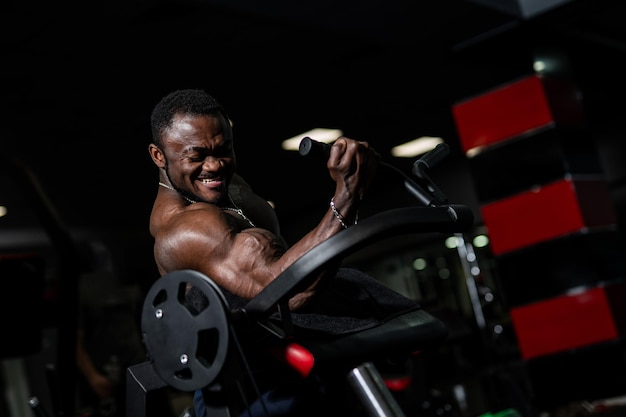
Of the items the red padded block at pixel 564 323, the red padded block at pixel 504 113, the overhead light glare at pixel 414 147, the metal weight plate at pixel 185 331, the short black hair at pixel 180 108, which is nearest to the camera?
the metal weight plate at pixel 185 331

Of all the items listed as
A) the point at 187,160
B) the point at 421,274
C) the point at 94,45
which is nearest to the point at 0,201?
the point at 94,45

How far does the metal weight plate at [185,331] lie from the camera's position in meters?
1.21

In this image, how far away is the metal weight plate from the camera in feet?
3.96

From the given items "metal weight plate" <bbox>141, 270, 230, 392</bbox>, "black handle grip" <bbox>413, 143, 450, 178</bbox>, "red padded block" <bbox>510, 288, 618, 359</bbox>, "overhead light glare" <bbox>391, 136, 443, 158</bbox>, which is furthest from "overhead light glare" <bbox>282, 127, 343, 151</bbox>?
"metal weight plate" <bbox>141, 270, 230, 392</bbox>

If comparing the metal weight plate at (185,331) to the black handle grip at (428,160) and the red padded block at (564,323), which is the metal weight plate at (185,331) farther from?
the red padded block at (564,323)

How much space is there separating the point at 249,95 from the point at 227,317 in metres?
5.73

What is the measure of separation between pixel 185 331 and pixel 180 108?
493mm

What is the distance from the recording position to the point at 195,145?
4.99 ft

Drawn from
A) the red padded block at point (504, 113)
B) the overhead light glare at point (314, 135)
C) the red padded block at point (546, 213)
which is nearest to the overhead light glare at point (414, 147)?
the overhead light glare at point (314, 135)

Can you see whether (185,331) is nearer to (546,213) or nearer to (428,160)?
(428,160)

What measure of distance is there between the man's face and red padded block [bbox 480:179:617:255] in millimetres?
4891

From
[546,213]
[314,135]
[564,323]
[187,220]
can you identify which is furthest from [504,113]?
[187,220]

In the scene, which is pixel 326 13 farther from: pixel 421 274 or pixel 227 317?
pixel 421 274

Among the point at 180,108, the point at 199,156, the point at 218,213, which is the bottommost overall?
the point at 218,213
